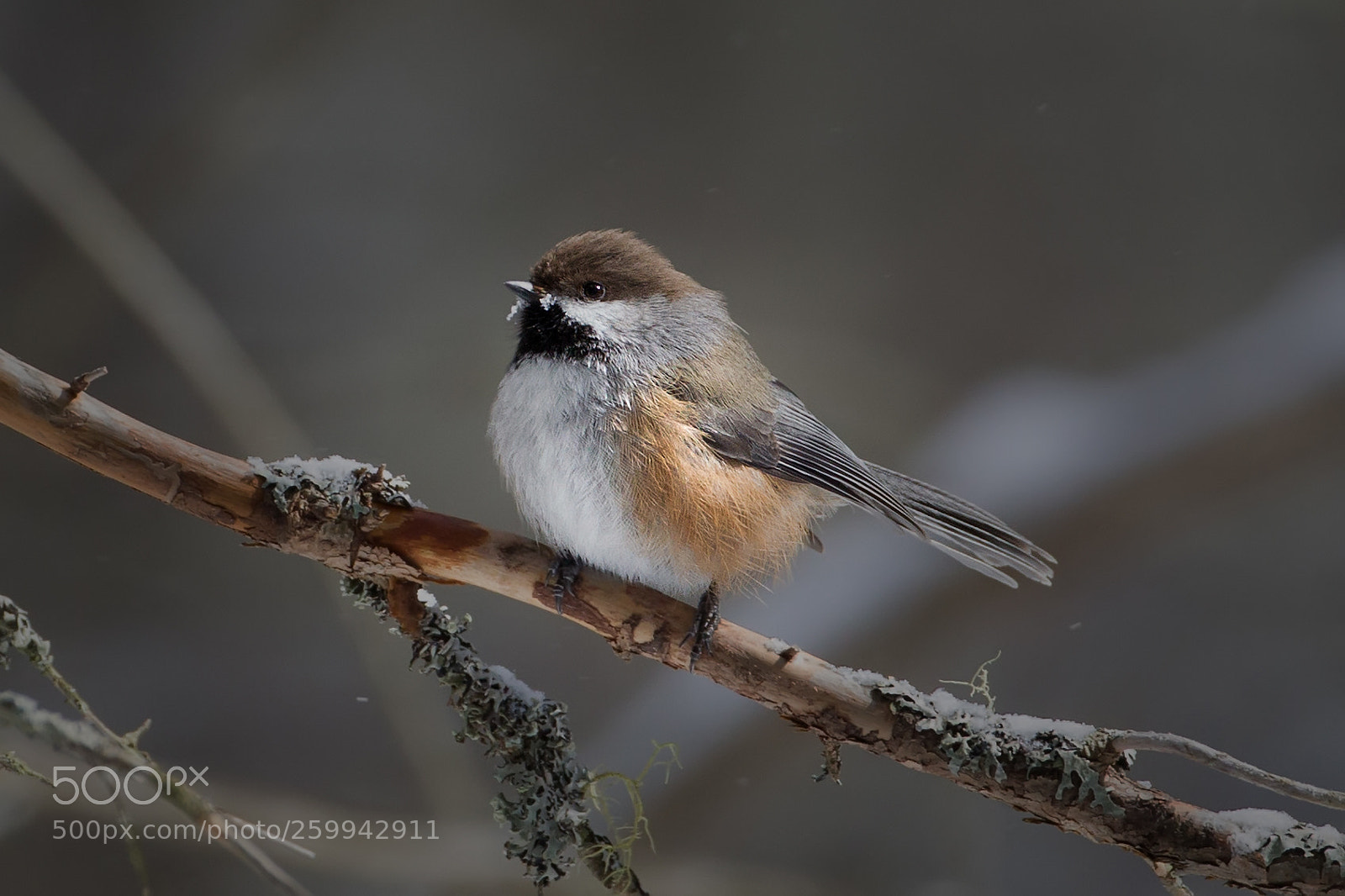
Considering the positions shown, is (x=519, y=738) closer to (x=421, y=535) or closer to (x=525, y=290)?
(x=421, y=535)

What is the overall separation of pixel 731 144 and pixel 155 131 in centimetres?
131

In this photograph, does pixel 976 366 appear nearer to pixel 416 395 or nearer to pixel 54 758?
pixel 416 395

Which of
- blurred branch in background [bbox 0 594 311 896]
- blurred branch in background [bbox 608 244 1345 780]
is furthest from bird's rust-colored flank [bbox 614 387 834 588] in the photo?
blurred branch in background [bbox 608 244 1345 780]

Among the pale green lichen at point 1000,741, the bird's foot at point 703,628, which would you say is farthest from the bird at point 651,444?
the pale green lichen at point 1000,741

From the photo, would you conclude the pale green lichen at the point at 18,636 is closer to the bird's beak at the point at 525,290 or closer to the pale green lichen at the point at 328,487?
the pale green lichen at the point at 328,487

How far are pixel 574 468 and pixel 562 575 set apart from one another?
0.16 metres

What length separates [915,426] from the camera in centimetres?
242

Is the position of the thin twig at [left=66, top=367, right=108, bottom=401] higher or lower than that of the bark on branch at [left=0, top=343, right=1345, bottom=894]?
higher

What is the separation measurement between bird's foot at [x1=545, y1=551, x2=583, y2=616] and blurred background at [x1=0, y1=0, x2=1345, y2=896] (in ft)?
2.55

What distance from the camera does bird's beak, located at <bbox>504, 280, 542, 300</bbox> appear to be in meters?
1.44

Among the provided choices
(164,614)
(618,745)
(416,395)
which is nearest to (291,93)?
(416,395)

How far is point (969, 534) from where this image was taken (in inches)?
64.6

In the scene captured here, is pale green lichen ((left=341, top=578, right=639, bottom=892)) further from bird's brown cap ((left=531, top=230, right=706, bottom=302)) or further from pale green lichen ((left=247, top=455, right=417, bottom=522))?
bird's brown cap ((left=531, top=230, right=706, bottom=302))

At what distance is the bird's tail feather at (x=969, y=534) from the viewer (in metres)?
1.60
